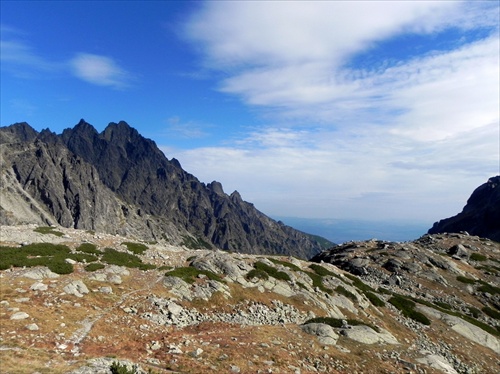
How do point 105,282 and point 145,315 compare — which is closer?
point 145,315

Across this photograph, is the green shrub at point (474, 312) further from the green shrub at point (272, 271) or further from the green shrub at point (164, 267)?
the green shrub at point (164, 267)

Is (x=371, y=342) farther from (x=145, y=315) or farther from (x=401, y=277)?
(x=401, y=277)

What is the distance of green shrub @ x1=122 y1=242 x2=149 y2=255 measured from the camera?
44819 millimetres

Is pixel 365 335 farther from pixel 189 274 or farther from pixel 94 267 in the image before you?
pixel 94 267

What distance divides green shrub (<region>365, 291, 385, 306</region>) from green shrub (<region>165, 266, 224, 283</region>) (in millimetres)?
25053

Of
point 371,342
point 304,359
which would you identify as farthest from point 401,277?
point 304,359

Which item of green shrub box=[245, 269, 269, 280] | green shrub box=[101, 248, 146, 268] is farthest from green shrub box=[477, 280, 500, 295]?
green shrub box=[101, 248, 146, 268]

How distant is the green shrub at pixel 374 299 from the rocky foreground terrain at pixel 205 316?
0.19m

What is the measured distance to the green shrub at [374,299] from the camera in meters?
49.7

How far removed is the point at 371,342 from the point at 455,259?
64.6 meters

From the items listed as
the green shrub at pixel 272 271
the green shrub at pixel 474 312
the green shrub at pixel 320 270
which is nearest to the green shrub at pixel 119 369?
the green shrub at pixel 272 271

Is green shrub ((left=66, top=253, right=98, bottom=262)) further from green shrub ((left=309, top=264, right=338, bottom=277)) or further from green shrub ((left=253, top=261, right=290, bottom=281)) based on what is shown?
green shrub ((left=309, top=264, right=338, bottom=277))

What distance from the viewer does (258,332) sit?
92.2 ft

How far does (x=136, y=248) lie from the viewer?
4572 centimetres
